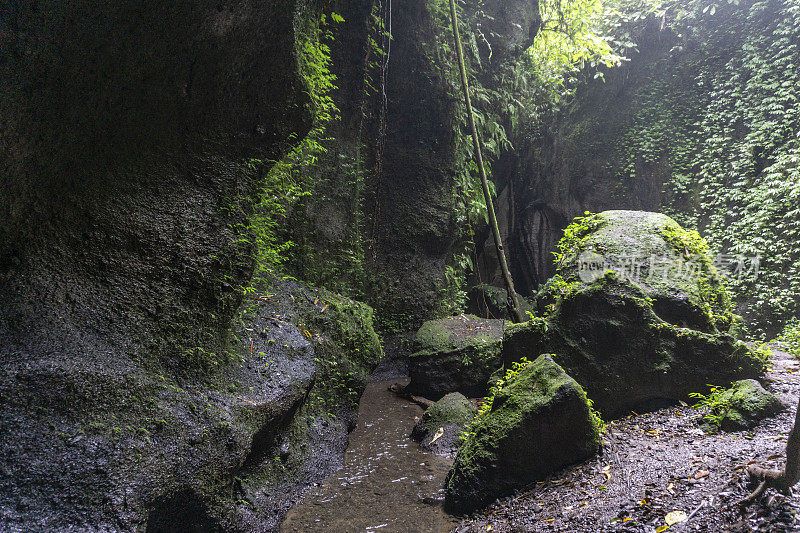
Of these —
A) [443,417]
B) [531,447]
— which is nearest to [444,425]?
[443,417]

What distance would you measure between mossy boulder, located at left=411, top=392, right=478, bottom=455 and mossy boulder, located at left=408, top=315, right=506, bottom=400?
1145 mm

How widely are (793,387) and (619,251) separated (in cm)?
210

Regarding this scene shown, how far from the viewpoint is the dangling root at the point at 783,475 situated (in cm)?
192

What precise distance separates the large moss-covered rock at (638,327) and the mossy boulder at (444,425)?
885 mm

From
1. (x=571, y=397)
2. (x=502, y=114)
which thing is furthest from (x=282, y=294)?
(x=502, y=114)

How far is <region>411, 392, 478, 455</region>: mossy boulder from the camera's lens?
4.89 m

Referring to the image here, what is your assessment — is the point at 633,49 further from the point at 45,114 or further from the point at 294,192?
the point at 45,114

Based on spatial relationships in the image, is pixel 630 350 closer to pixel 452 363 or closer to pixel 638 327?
pixel 638 327

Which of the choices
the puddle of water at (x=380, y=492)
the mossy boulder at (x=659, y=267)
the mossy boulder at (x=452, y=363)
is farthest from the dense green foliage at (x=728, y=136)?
the puddle of water at (x=380, y=492)

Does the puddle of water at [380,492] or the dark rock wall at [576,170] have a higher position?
the dark rock wall at [576,170]

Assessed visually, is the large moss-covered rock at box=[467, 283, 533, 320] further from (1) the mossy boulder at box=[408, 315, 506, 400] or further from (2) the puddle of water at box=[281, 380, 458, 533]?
(2) the puddle of water at box=[281, 380, 458, 533]

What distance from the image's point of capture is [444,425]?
16.8ft

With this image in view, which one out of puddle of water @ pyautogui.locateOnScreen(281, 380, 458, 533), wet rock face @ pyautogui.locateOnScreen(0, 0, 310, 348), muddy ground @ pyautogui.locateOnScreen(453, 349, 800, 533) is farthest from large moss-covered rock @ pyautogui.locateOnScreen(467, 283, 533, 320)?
wet rock face @ pyautogui.locateOnScreen(0, 0, 310, 348)

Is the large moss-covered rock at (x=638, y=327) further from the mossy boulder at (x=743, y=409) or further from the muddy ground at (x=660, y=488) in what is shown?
the mossy boulder at (x=743, y=409)
